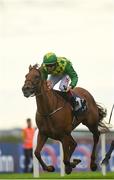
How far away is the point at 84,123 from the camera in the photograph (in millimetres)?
13688

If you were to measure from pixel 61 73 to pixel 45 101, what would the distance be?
2.29ft

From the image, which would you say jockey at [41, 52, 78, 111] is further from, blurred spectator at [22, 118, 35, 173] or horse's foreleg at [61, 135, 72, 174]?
blurred spectator at [22, 118, 35, 173]

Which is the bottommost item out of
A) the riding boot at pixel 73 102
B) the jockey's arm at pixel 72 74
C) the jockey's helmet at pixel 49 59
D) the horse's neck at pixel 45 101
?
the riding boot at pixel 73 102

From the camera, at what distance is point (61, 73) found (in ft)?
41.8

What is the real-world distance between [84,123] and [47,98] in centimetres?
161

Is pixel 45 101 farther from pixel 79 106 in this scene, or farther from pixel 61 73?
pixel 79 106

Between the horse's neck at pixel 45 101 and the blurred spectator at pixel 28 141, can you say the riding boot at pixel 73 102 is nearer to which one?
the horse's neck at pixel 45 101

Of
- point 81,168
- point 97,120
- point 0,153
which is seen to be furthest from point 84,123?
point 0,153

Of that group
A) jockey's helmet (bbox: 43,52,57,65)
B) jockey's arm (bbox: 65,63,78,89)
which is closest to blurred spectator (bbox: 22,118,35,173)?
jockey's arm (bbox: 65,63,78,89)

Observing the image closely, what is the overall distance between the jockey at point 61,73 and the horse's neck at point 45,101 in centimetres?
20

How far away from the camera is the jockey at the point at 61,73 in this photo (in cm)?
1227

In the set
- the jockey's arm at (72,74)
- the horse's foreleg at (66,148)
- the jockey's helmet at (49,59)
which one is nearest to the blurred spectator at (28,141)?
the jockey's arm at (72,74)

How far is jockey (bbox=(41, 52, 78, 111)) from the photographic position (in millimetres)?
12273

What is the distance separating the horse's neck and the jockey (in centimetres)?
20
